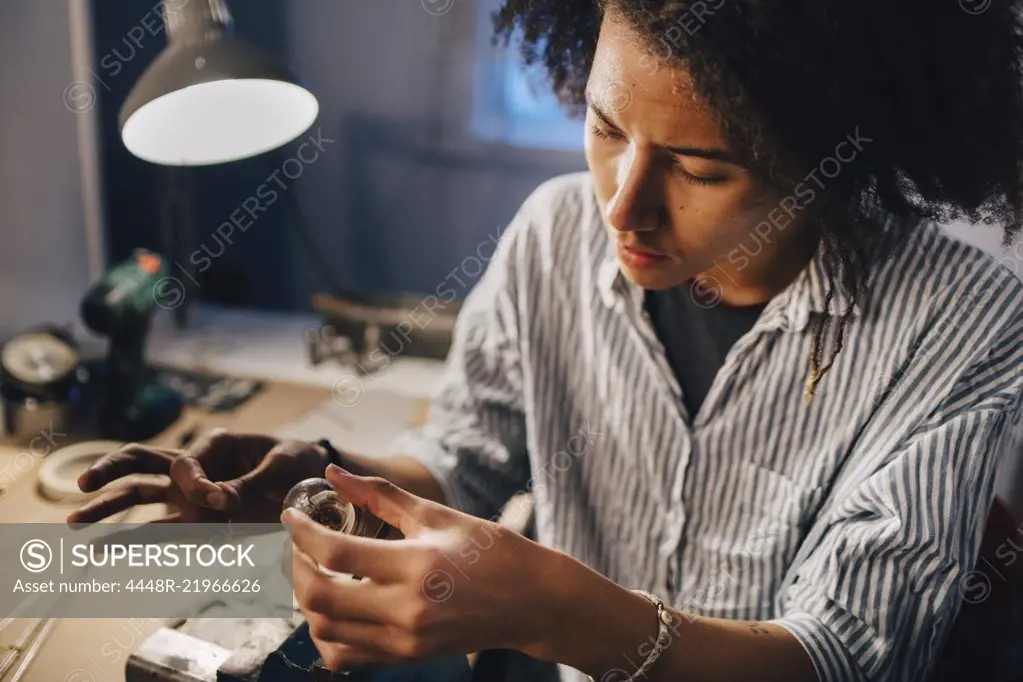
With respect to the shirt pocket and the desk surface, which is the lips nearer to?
the shirt pocket

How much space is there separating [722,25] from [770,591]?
0.70 metres

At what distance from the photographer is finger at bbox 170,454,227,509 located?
884mm

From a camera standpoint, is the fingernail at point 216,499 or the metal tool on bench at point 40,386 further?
the metal tool on bench at point 40,386

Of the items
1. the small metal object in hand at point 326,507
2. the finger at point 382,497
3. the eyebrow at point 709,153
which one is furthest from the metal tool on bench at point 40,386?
the eyebrow at point 709,153

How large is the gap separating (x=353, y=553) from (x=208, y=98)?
2.37ft

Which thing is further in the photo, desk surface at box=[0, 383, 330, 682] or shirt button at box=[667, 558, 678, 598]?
shirt button at box=[667, 558, 678, 598]

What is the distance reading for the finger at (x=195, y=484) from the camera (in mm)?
884

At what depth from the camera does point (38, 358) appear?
1.38 metres

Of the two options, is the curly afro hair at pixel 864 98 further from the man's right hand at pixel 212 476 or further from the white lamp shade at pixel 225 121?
the man's right hand at pixel 212 476

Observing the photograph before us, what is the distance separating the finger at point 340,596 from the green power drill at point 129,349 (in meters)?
0.85

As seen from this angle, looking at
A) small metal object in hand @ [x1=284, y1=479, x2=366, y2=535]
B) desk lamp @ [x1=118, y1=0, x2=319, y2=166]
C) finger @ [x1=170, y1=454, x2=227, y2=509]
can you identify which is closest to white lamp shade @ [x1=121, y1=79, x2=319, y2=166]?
desk lamp @ [x1=118, y1=0, x2=319, y2=166]

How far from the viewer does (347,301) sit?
1.78m

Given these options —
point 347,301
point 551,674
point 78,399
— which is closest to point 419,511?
point 551,674

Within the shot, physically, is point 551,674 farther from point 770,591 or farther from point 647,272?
point 647,272
